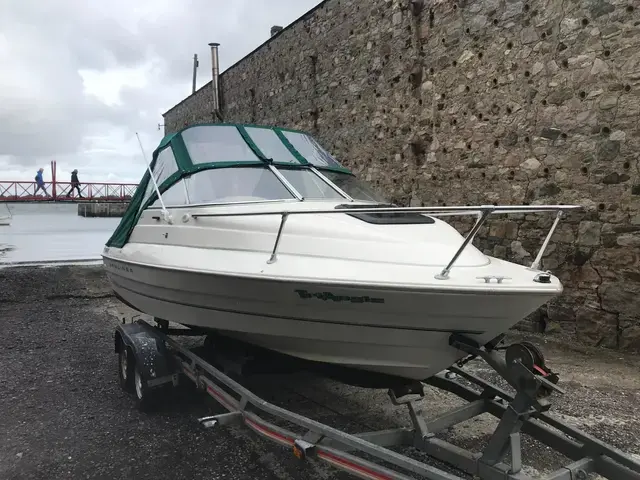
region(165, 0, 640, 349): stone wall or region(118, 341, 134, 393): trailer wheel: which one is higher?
region(165, 0, 640, 349): stone wall

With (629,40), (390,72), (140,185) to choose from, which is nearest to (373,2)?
(390,72)

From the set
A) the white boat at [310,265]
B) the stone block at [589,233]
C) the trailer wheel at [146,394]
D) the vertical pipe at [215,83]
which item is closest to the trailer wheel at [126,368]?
the trailer wheel at [146,394]

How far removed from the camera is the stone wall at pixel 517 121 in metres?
4.95

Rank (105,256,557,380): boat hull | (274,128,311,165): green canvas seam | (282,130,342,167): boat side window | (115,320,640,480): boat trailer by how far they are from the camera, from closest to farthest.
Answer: (115,320,640,480): boat trailer → (105,256,557,380): boat hull → (274,128,311,165): green canvas seam → (282,130,342,167): boat side window

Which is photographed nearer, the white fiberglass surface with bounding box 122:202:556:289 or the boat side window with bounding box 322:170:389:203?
the white fiberglass surface with bounding box 122:202:556:289

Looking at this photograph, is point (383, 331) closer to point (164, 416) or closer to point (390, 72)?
point (164, 416)

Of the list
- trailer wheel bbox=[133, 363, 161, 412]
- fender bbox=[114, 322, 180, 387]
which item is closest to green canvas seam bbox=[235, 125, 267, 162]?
fender bbox=[114, 322, 180, 387]

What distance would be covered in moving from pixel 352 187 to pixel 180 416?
2.11 m

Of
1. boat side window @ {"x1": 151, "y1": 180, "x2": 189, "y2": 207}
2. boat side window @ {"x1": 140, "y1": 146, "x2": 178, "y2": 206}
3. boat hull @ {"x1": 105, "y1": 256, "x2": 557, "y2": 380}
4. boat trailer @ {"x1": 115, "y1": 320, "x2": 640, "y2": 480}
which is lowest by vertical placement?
boat trailer @ {"x1": 115, "y1": 320, "x2": 640, "y2": 480}

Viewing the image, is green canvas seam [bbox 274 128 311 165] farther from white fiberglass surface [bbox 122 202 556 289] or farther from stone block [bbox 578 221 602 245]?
stone block [bbox 578 221 602 245]

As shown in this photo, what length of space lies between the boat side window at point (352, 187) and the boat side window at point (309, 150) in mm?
139

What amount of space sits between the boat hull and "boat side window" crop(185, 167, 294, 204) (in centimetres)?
67

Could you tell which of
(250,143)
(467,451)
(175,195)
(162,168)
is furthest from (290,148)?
(467,451)

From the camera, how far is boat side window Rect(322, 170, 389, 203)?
12.6ft
